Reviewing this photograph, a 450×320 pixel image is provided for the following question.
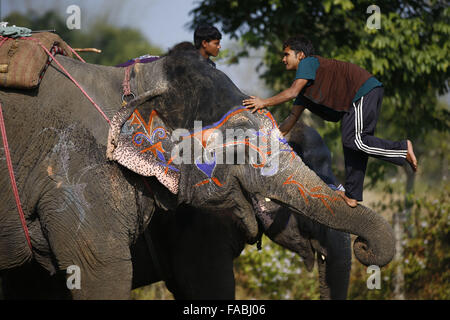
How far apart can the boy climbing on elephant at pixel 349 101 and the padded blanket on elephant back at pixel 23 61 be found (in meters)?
1.29

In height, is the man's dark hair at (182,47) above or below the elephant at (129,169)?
above

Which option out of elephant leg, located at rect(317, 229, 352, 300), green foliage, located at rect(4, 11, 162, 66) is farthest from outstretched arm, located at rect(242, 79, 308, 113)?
green foliage, located at rect(4, 11, 162, 66)

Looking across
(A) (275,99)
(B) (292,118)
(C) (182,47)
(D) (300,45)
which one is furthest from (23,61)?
(B) (292,118)

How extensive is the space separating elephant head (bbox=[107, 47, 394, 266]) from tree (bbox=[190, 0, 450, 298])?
8.02 feet

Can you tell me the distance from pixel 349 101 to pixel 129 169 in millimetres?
1494

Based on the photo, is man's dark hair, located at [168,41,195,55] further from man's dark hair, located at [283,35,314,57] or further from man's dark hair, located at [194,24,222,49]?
man's dark hair, located at [283,35,314,57]

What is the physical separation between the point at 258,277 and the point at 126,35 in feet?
91.8

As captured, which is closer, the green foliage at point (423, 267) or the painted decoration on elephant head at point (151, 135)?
the painted decoration on elephant head at point (151, 135)

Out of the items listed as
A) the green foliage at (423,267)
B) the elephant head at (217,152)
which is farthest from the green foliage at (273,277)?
the elephant head at (217,152)

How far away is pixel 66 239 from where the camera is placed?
3.55 m

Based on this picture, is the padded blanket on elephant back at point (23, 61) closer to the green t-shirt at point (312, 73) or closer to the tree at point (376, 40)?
the green t-shirt at point (312, 73)

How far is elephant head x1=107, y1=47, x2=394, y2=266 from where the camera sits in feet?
12.2

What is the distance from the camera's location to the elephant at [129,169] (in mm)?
3574

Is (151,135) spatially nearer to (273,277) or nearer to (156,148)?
(156,148)
